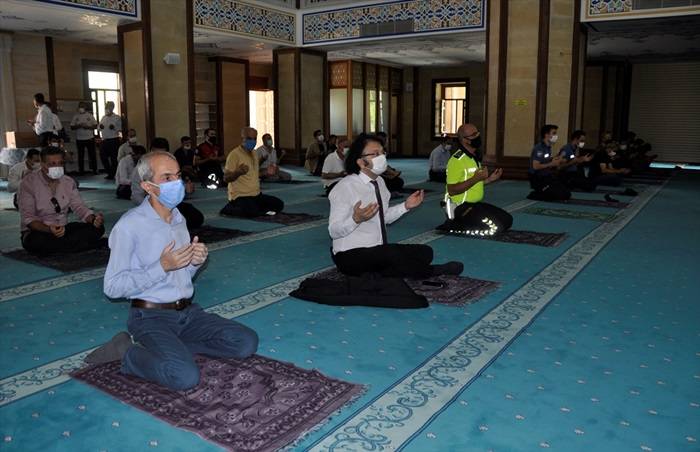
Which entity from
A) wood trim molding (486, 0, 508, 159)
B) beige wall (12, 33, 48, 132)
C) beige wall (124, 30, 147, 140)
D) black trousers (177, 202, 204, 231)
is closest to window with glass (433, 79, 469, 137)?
wood trim molding (486, 0, 508, 159)

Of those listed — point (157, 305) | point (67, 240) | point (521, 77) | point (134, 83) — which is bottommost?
point (67, 240)

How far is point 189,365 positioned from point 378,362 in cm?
73

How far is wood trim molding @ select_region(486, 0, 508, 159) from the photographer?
383 inches

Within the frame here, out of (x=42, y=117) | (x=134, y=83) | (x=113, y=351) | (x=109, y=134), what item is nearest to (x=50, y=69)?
(x=109, y=134)

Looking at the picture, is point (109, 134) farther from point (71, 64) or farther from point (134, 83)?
point (71, 64)

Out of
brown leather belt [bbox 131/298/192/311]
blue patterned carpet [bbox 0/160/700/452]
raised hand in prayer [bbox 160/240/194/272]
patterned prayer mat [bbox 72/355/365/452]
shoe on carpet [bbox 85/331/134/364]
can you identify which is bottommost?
blue patterned carpet [bbox 0/160/700/452]

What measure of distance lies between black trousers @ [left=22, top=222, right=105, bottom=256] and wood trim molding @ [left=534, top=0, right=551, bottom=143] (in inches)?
281

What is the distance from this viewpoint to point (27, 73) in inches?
411

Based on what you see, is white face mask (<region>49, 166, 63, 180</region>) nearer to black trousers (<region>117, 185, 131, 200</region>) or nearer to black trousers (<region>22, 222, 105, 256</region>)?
black trousers (<region>22, 222, 105, 256</region>)

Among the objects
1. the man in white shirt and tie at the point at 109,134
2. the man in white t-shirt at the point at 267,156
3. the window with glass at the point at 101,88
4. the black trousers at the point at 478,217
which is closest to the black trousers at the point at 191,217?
the black trousers at the point at 478,217

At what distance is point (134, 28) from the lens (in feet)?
30.0

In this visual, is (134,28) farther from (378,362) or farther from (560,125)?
(378,362)

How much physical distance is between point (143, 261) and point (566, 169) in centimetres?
679

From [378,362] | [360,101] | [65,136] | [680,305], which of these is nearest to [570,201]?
[680,305]
